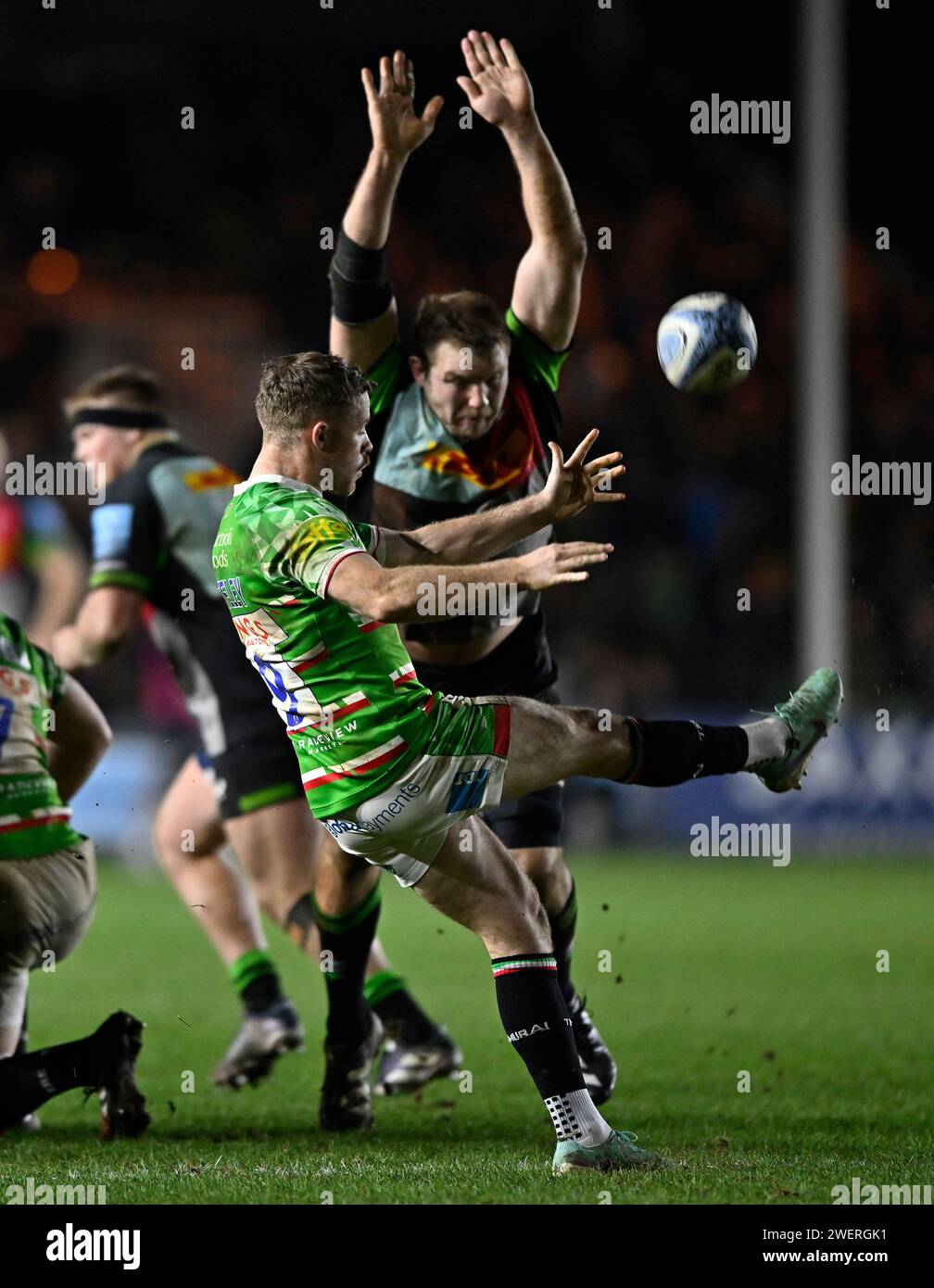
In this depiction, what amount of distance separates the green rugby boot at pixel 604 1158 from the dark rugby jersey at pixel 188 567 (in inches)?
99.5

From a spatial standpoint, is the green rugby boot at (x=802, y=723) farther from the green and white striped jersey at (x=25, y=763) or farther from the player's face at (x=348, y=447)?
the green and white striped jersey at (x=25, y=763)

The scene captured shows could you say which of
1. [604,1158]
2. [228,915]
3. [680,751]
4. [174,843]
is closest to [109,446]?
[174,843]

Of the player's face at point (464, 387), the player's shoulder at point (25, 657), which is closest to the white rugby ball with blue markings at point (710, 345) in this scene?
the player's face at point (464, 387)

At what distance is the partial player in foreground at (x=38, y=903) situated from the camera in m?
4.61

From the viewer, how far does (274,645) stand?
4.02 meters

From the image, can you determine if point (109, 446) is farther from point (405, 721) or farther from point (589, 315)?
point (589, 315)

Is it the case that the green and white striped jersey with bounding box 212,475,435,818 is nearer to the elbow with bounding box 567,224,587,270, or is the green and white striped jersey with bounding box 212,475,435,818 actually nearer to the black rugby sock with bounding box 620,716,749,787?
the black rugby sock with bounding box 620,716,749,787

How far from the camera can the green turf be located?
13.2 ft

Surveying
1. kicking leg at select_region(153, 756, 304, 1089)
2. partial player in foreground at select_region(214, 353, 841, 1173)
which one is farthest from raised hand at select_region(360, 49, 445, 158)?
kicking leg at select_region(153, 756, 304, 1089)

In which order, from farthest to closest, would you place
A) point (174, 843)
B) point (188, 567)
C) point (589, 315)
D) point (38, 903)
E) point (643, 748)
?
1. point (589, 315)
2. point (174, 843)
3. point (188, 567)
4. point (38, 903)
5. point (643, 748)

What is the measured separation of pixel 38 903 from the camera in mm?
4781

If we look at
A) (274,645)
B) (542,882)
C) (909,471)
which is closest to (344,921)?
(542,882)

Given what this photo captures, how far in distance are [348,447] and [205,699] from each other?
8.09 ft
